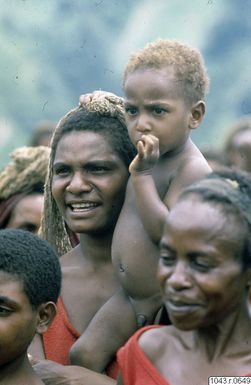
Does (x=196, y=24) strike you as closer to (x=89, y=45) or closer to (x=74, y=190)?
(x=89, y=45)

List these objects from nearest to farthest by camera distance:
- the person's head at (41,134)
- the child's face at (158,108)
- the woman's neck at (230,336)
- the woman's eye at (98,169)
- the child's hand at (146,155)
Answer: the woman's neck at (230,336)
the child's hand at (146,155)
the child's face at (158,108)
the woman's eye at (98,169)
the person's head at (41,134)

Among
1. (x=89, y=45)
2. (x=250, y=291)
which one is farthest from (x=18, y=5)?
(x=250, y=291)

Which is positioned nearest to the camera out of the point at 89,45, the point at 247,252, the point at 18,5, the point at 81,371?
the point at 247,252

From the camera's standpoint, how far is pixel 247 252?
3.89 meters

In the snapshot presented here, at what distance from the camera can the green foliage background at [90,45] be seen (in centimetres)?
689

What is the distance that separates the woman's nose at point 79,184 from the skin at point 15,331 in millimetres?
548

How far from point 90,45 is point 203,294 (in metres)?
2.99

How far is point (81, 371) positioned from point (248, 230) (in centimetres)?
105

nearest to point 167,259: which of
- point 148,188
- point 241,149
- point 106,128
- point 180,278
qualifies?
point 180,278

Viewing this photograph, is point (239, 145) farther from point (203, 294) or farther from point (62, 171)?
point (203, 294)

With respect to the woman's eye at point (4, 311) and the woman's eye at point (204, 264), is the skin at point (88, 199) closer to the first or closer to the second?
the woman's eye at point (4, 311)

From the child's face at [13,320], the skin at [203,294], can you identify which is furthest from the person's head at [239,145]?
the skin at [203,294]

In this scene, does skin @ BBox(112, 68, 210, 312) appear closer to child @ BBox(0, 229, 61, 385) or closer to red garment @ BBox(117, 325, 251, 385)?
child @ BBox(0, 229, 61, 385)

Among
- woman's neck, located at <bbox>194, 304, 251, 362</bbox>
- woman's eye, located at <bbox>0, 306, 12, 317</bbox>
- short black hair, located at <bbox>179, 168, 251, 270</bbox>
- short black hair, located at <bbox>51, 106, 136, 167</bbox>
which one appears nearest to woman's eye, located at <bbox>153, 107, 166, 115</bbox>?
short black hair, located at <bbox>51, 106, 136, 167</bbox>
